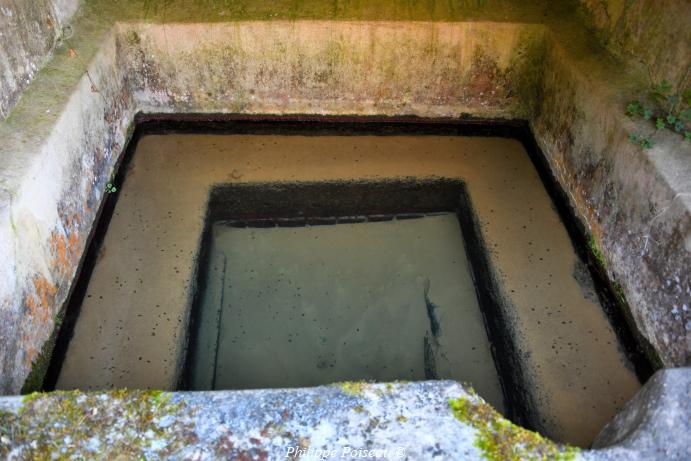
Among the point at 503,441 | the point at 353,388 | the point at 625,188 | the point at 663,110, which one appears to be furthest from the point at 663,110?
the point at 353,388

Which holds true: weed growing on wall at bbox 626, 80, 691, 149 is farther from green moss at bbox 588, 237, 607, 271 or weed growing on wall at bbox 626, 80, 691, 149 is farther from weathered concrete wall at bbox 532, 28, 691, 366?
green moss at bbox 588, 237, 607, 271

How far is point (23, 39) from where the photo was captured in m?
3.46

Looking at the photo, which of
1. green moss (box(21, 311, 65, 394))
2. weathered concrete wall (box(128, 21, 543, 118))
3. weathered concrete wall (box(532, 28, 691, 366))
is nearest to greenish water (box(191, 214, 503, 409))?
green moss (box(21, 311, 65, 394))

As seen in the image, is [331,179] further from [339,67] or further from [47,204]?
[47,204]

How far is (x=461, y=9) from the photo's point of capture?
4.48 m

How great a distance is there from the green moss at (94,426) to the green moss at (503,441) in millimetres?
1064

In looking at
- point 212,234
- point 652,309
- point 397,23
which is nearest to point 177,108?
point 212,234

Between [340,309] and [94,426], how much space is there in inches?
74.1

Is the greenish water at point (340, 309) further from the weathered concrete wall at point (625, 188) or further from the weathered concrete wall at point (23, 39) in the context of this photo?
the weathered concrete wall at point (23, 39)

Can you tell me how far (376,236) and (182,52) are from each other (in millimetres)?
2137

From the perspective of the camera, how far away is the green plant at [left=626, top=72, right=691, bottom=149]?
3.22 metres

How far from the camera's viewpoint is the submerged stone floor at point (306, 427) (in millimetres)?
2043

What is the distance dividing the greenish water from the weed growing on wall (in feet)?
4.69

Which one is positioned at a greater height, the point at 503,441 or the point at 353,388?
the point at 353,388
